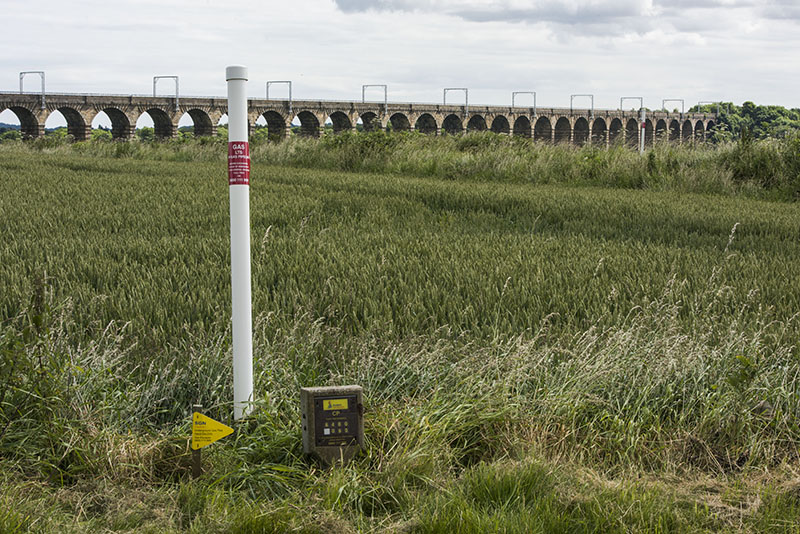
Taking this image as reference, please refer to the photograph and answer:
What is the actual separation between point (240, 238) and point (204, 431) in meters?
0.75

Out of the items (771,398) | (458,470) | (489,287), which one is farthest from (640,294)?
(458,470)

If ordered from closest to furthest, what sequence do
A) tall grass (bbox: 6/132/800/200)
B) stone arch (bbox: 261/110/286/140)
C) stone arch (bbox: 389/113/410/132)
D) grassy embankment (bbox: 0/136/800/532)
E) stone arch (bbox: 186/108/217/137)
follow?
grassy embankment (bbox: 0/136/800/532), tall grass (bbox: 6/132/800/200), stone arch (bbox: 186/108/217/137), stone arch (bbox: 261/110/286/140), stone arch (bbox: 389/113/410/132)

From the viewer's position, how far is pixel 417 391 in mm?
3328

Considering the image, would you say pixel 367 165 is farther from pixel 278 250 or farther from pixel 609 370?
pixel 609 370

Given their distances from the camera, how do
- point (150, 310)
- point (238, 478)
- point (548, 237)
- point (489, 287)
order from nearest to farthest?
point (238, 478), point (150, 310), point (489, 287), point (548, 237)

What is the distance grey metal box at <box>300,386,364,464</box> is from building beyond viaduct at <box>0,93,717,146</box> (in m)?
15.4

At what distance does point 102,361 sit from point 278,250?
129 inches

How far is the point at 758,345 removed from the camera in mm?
3592

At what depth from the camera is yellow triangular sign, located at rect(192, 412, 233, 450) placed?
258 centimetres

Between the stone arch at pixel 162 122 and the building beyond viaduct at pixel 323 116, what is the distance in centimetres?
7

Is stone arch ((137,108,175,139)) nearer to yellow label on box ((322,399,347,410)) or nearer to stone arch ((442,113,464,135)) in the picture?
stone arch ((442,113,464,135))

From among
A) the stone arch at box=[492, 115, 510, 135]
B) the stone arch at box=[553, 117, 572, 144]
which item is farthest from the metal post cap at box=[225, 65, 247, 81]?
the stone arch at box=[553, 117, 572, 144]

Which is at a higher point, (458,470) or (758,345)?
(758,345)

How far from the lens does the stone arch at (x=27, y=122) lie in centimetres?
4507
